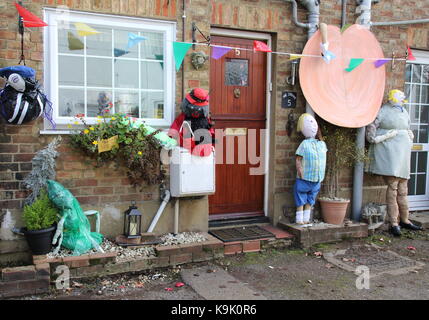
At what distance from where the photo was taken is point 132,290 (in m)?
3.99

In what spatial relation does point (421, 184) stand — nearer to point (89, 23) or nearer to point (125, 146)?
point (125, 146)

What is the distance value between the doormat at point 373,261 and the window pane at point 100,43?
354 centimetres

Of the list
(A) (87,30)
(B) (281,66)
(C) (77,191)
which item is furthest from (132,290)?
(B) (281,66)

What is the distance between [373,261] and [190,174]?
242cm

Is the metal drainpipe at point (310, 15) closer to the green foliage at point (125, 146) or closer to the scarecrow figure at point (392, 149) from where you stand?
the scarecrow figure at point (392, 149)

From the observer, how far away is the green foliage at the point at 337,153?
5.73 meters

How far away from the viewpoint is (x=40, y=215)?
4.04 metres

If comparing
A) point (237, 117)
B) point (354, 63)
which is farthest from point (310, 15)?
point (237, 117)

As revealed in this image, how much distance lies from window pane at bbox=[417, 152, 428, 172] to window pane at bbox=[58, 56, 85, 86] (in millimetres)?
5542

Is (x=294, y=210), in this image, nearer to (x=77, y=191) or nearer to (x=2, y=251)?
(x=77, y=191)

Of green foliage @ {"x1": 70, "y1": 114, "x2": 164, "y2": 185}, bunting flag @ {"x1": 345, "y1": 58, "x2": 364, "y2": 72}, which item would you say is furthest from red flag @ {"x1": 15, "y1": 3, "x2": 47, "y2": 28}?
bunting flag @ {"x1": 345, "y1": 58, "x2": 364, "y2": 72}

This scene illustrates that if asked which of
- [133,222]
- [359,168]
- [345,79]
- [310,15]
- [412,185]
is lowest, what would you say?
[133,222]

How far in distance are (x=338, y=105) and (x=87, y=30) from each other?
134 inches

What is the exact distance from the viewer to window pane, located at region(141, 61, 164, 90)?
4898 millimetres
